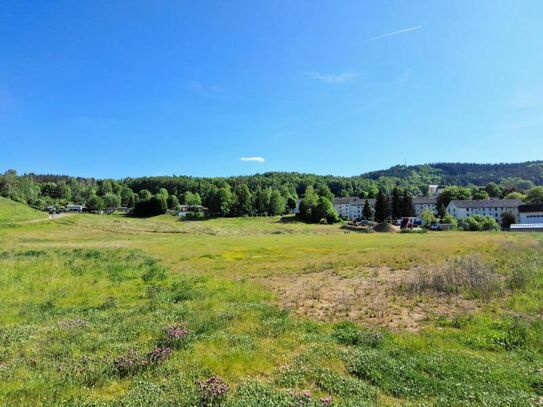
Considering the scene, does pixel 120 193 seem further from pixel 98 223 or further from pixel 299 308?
pixel 299 308

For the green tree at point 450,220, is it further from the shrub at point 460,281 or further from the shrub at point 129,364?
the shrub at point 129,364

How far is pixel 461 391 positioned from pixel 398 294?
377 inches

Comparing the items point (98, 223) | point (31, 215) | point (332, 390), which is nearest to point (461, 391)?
point (332, 390)

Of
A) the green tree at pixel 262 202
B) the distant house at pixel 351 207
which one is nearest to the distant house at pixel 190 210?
the green tree at pixel 262 202

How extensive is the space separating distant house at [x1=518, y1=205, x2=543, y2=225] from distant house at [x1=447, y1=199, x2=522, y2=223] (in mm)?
10765

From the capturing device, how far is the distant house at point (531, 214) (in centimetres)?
11331

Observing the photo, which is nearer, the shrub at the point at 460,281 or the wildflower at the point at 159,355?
the wildflower at the point at 159,355

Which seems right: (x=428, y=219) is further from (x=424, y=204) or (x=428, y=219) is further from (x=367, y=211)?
(x=424, y=204)

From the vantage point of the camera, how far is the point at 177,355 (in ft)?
28.4

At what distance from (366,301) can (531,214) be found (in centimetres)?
13260

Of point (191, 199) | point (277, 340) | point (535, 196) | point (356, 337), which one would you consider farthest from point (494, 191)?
point (277, 340)

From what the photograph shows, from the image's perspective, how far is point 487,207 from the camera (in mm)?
135000

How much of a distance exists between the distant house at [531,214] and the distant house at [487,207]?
10.8 meters

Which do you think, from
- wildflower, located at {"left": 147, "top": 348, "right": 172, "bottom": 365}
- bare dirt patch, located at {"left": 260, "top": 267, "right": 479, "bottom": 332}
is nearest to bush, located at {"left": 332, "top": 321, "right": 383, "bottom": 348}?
bare dirt patch, located at {"left": 260, "top": 267, "right": 479, "bottom": 332}
